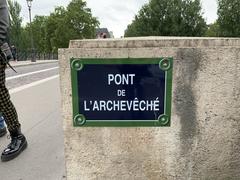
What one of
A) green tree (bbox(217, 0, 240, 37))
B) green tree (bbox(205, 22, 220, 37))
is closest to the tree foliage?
green tree (bbox(205, 22, 220, 37))

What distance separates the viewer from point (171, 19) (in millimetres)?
41250

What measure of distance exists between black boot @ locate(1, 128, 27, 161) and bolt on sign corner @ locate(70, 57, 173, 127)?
1.86 m

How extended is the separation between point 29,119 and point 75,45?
161 inches

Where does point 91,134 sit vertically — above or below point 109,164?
above

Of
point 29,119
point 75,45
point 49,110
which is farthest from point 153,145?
point 49,110

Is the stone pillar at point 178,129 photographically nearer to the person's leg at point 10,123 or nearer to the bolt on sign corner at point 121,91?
the bolt on sign corner at point 121,91

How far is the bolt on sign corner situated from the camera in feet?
6.79

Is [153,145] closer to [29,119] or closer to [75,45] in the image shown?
[75,45]

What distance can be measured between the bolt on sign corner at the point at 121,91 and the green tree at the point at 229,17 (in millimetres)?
27835

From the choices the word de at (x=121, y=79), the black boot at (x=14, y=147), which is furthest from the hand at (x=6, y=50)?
the word de at (x=121, y=79)

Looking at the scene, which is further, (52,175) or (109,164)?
(52,175)

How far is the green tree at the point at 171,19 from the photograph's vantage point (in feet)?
133

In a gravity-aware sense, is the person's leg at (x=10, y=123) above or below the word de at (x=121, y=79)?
below

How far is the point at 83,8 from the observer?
70750 mm
